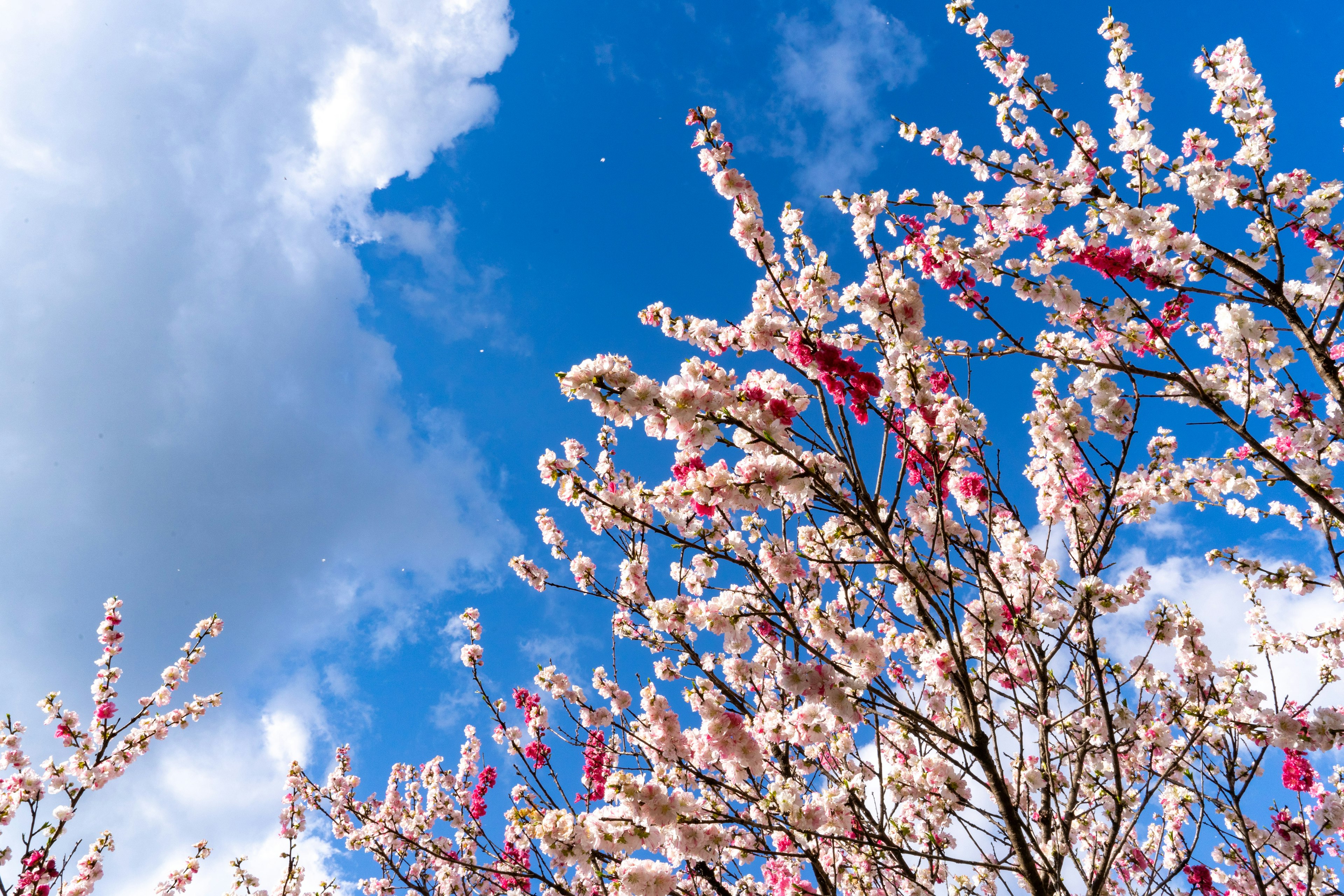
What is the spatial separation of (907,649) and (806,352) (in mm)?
3541

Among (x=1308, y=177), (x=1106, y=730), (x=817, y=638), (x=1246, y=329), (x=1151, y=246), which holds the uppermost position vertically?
(x=1308, y=177)

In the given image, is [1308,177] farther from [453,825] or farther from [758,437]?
[453,825]

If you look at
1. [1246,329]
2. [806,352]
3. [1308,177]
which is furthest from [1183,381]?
[806,352]

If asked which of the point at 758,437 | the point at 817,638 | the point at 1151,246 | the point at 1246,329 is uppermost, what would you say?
the point at 1151,246

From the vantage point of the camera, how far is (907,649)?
19.2 feet

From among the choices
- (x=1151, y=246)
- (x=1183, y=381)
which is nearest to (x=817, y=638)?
(x=1183, y=381)

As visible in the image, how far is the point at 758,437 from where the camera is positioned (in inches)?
130

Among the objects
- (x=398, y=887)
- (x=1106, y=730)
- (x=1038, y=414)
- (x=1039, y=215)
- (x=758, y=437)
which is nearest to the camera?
(x=758, y=437)

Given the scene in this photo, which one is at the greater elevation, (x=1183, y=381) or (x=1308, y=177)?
(x=1308, y=177)

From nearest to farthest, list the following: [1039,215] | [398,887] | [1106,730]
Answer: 1. [1106,730]
2. [1039,215]
3. [398,887]

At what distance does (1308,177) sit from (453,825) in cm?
1142

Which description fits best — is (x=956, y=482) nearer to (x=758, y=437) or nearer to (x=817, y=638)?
(x=817, y=638)

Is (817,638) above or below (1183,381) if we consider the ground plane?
below

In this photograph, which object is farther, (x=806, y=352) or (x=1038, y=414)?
(x=1038, y=414)
